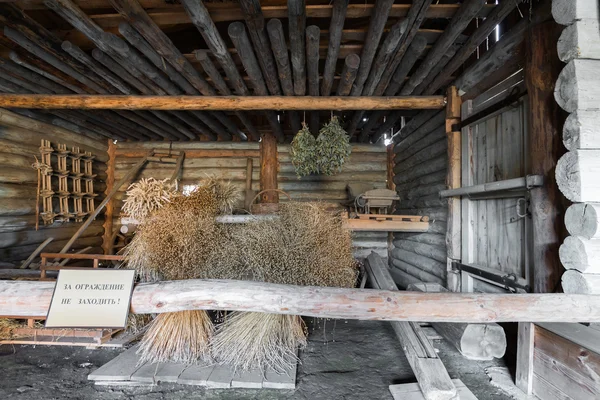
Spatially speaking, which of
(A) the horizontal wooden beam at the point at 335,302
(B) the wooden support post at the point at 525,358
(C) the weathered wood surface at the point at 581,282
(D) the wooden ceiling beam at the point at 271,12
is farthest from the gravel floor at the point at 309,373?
(D) the wooden ceiling beam at the point at 271,12

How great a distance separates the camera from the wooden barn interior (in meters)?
1.90

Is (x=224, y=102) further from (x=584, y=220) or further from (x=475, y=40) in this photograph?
(x=584, y=220)

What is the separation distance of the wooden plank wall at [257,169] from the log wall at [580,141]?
4.69 metres

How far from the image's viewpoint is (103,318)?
5.77 feet

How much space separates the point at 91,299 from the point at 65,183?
15.9 feet

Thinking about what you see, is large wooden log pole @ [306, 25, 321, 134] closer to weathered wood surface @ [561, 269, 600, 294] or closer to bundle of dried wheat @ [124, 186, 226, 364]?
bundle of dried wheat @ [124, 186, 226, 364]

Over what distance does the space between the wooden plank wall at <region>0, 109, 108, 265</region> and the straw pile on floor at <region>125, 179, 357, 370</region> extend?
3670 mm

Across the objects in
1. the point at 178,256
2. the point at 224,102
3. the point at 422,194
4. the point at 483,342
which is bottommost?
the point at 483,342

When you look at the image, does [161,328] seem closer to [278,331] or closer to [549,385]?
[278,331]

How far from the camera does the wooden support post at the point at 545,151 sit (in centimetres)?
220

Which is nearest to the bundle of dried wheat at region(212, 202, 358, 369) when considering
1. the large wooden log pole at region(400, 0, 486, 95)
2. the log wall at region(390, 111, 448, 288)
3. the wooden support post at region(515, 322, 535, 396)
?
the wooden support post at region(515, 322, 535, 396)

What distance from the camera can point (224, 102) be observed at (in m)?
4.14

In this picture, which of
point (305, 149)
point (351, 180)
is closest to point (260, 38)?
point (305, 149)

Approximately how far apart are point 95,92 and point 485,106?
529 cm
